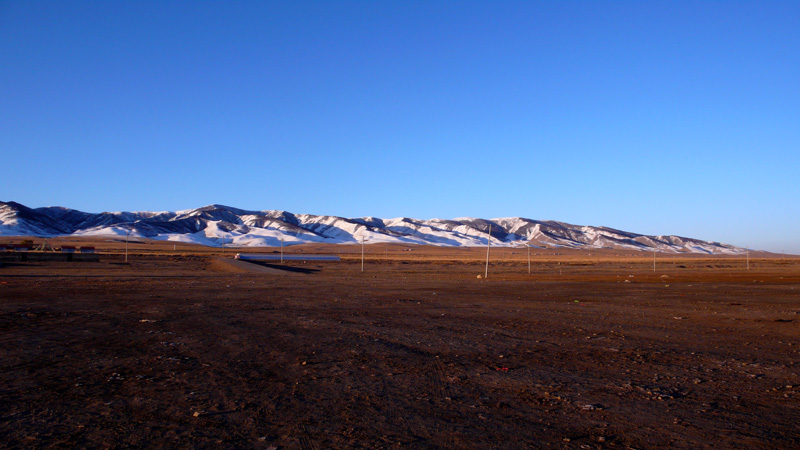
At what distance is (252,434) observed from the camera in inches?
190

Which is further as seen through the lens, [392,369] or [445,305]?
[445,305]

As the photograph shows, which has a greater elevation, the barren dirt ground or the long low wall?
the barren dirt ground

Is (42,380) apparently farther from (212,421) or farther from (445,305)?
(445,305)

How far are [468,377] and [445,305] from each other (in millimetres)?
10038

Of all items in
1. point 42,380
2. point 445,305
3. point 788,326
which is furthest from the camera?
point 445,305

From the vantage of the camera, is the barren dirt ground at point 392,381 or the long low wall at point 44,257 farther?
the long low wall at point 44,257

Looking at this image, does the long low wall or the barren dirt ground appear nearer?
the barren dirt ground

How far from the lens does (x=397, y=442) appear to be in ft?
15.3

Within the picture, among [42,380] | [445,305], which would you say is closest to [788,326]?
[445,305]

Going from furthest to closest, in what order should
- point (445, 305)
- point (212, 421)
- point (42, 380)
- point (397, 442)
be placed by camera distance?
point (445, 305) → point (42, 380) → point (212, 421) → point (397, 442)

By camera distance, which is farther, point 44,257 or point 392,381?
point 44,257

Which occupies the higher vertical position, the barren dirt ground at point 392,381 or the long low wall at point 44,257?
the barren dirt ground at point 392,381

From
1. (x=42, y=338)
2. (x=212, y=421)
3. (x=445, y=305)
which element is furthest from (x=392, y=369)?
(x=445, y=305)

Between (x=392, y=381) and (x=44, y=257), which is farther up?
(x=392, y=381)
